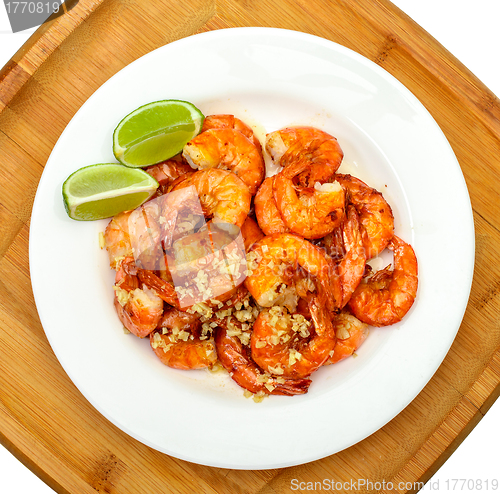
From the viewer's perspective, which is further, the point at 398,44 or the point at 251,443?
the point at 398,44

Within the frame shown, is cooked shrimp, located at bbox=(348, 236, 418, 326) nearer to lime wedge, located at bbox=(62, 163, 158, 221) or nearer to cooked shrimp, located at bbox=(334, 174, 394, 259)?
cooked shrimp, located at bbox=(334, 174, 394, 259)

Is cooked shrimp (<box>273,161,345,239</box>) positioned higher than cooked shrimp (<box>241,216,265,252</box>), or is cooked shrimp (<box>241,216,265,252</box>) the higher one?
cooked shrimp (<box>273,161,345,239</box>)

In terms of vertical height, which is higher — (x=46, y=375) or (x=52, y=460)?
(x=46, y=375)

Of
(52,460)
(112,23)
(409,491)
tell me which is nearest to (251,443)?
(409,491)

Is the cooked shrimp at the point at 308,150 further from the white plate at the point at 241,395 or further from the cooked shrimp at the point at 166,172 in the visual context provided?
the cooked shrimp at the point at 166,172

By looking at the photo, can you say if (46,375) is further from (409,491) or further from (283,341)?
(409,491)

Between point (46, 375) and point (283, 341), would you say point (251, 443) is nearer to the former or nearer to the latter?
point (283, 341)

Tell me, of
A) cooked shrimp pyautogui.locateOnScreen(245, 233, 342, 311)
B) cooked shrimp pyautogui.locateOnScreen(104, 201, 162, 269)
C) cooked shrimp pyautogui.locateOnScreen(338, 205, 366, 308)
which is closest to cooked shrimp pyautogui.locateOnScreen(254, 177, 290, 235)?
cooked shrimp pyautogui.locateOnScreen(245, 233, 342, 311)

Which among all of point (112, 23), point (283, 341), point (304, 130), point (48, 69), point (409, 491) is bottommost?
point (409, 491)
